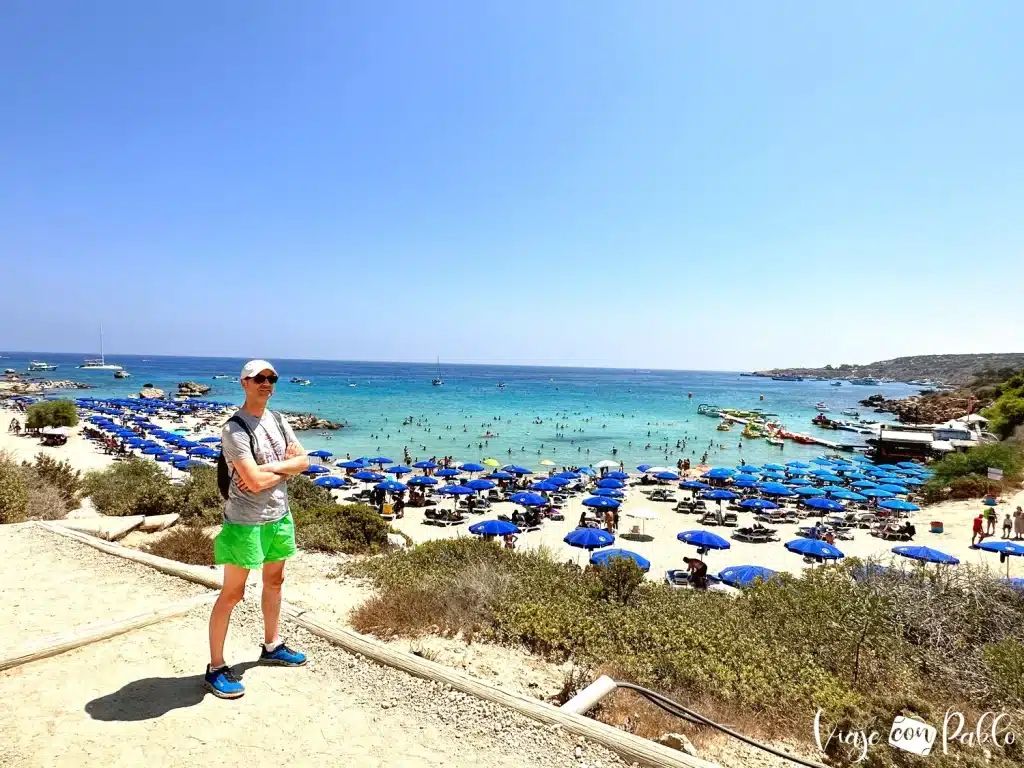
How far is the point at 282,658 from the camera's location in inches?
147

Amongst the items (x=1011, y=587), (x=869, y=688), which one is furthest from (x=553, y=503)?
(x=869, y=688)

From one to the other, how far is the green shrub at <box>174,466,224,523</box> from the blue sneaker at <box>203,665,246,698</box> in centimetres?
755

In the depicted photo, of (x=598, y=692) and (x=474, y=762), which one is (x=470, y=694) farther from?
(x=598, y=692)

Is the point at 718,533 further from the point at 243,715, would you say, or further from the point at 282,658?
the point at 243,715

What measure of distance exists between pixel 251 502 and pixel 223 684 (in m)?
1.19

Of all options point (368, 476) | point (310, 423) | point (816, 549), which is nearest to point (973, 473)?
point (816, 549)

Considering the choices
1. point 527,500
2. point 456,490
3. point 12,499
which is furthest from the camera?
point 456,490

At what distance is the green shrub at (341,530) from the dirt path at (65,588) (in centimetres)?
285

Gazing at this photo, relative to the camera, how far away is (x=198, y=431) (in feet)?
124

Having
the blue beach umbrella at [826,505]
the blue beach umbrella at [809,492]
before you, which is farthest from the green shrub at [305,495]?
the blue beach umbrella at [809,492]

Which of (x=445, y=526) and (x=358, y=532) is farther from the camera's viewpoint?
(x=445, y=526)

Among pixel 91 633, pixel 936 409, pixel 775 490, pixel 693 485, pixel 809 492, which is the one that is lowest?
pixel 693 485

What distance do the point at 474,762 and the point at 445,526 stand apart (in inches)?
611

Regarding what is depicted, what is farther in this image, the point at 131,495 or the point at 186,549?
the point at 131,495
